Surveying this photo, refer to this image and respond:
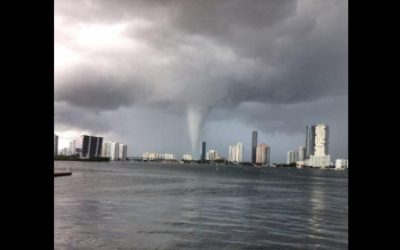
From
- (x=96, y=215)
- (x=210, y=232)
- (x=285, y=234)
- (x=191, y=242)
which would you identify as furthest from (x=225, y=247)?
(x=96, y=215)

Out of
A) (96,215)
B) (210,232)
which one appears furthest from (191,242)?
(96,215)
